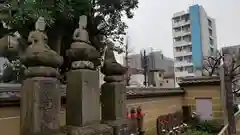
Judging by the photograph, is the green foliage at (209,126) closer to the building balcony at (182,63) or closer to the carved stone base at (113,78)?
the carved stone base at (113,78)

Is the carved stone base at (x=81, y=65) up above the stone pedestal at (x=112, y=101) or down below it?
above

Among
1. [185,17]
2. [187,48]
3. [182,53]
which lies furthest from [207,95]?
[185,17]

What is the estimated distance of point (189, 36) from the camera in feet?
142

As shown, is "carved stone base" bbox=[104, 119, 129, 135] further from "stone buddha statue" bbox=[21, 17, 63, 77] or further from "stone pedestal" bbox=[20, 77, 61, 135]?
"stone buddha statue" bbox=[21, 17, 63, 77]

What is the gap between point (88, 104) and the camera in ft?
10.1

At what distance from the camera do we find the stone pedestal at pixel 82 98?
3002 millimetres

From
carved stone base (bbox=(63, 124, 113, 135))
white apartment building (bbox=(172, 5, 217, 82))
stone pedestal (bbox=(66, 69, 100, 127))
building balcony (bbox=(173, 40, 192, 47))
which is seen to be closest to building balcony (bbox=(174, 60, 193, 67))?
white apartment building (bbox=(172, 5, 217, 82))

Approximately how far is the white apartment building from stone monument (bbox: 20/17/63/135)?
34.8 metres

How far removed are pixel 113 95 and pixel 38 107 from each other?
54.3 inches

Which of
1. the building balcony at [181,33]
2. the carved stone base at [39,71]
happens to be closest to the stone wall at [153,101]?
the carved stone base at [39,71]

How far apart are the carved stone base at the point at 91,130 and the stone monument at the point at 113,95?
318 mm

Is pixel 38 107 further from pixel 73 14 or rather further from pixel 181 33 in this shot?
pixel 181 33

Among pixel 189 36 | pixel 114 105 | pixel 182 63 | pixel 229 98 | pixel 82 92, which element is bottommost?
pixel 229 98

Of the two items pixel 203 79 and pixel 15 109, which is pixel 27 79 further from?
pixel 203 79
